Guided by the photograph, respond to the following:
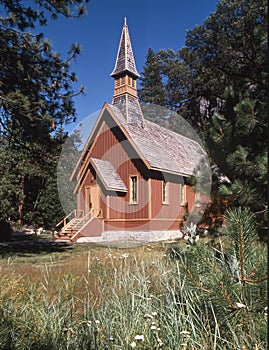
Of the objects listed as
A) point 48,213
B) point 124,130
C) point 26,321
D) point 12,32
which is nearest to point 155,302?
point 26,321

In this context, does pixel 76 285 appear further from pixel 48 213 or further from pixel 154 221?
pixel 48 213

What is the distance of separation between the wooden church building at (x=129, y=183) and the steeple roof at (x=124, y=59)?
7.66 m

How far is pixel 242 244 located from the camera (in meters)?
1.08

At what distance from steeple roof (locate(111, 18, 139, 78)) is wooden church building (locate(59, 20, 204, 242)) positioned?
766 centimetres

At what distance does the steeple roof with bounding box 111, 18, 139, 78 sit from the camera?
13.9 ft

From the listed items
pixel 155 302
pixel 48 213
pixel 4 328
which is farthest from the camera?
pixel 48 213

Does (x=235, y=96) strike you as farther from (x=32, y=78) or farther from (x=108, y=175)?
(x=108, y=175)

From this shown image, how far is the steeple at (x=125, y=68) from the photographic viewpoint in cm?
430

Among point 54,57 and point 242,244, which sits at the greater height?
point 54,57

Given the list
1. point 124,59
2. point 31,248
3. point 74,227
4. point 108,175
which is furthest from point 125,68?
point 74,227

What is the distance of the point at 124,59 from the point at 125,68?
0.13m

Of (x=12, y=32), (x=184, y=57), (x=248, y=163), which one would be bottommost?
(x=248, y=163)

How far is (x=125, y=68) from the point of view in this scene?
4629 millimetres

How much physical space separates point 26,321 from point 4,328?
0.15 meters
